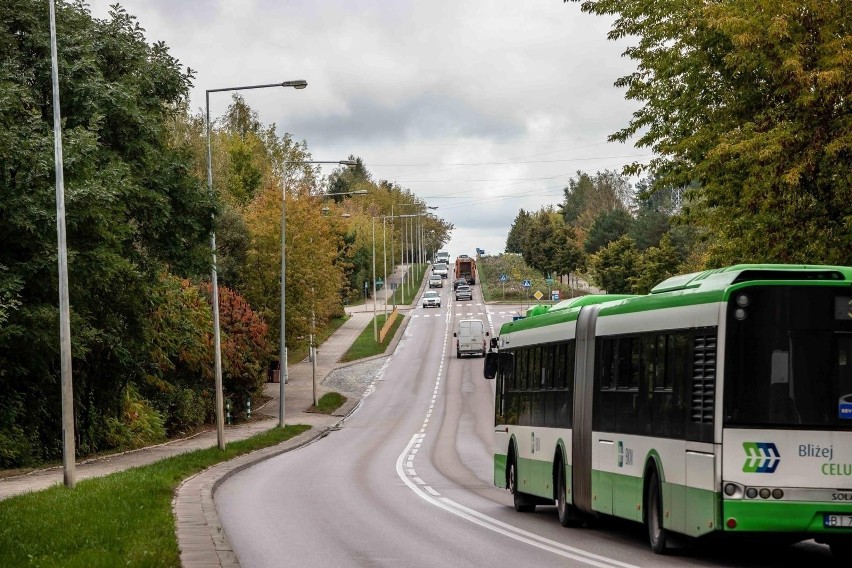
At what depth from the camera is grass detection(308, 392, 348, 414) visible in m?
68.6

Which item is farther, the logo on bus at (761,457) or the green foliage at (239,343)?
the green foliage at (239,343)

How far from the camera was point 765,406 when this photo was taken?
46.5 feet

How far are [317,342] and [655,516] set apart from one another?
177ft

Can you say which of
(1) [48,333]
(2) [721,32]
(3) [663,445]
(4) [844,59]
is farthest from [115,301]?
(3) [663,445]

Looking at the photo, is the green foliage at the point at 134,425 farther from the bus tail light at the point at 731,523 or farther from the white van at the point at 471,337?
the white van at the point at 471,337

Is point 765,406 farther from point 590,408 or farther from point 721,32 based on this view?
point 721,32

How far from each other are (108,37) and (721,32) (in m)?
18.6

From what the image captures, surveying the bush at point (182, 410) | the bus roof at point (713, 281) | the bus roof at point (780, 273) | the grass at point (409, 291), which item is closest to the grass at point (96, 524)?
the bus roof at point (713, 281)

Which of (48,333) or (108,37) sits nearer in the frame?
(48,333)

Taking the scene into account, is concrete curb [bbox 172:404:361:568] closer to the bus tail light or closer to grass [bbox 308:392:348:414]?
the bus tail light

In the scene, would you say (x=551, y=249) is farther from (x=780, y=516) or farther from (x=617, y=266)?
(x=780, y=516)

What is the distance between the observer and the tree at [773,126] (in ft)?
86.2

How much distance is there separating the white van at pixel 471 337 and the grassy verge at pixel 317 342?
8.95 metres

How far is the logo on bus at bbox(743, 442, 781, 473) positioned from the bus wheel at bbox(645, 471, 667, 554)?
198 cm
